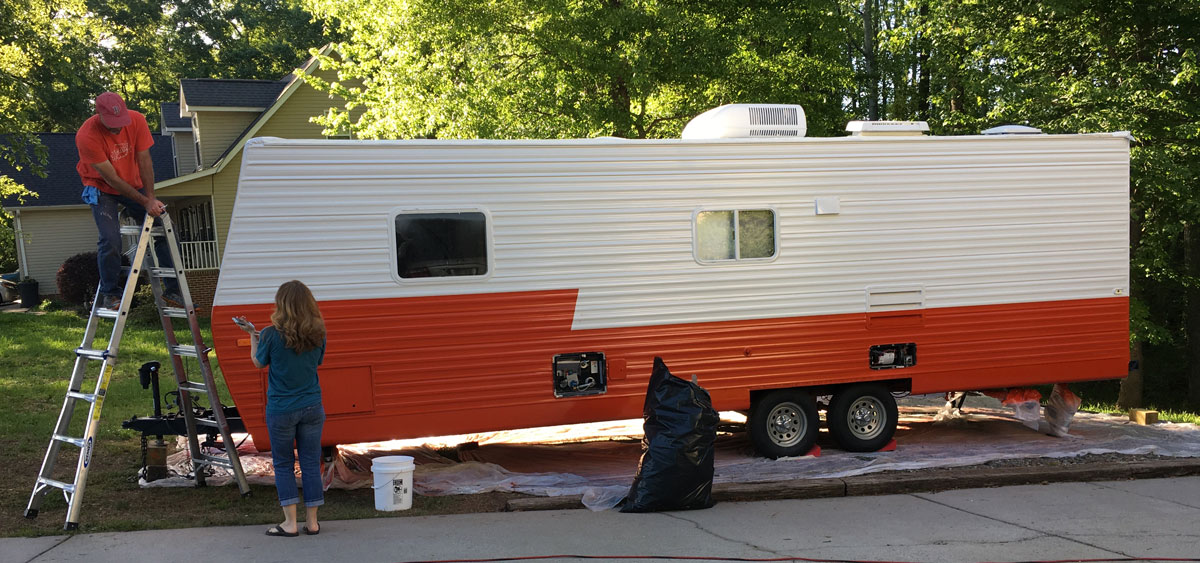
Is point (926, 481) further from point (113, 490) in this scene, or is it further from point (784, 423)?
point (113, 490)

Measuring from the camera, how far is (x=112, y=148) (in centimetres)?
648

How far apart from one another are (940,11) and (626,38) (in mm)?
5967

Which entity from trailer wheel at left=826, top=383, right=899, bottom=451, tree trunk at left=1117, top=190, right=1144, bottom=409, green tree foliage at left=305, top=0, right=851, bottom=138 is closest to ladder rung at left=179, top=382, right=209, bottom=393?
trailer wheel at left=826, top=383, right=899, bottom=451

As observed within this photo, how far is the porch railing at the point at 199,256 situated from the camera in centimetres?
2409

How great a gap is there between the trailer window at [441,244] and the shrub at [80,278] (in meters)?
18.1

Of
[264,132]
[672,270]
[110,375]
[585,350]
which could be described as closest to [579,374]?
[585,350]

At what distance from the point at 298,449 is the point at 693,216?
12.3 feet

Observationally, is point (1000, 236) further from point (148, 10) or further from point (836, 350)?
point (148, 10)

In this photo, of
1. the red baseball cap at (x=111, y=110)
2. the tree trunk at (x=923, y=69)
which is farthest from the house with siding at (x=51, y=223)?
the red baseball cap at (x=111, y=110)

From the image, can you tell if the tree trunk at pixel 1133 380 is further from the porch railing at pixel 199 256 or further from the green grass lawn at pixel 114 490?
the porch railing at pixel 199 256

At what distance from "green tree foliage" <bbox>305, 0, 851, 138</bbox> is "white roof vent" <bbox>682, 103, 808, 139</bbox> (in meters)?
3.80

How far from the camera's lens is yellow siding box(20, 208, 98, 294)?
28.7 meters

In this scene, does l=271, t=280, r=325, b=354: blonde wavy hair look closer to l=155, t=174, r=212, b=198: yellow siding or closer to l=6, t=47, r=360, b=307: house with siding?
l=6, t=47, r=360, b=307: house with siding

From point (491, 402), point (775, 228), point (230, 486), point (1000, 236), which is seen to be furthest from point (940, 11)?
point (230, 486)
